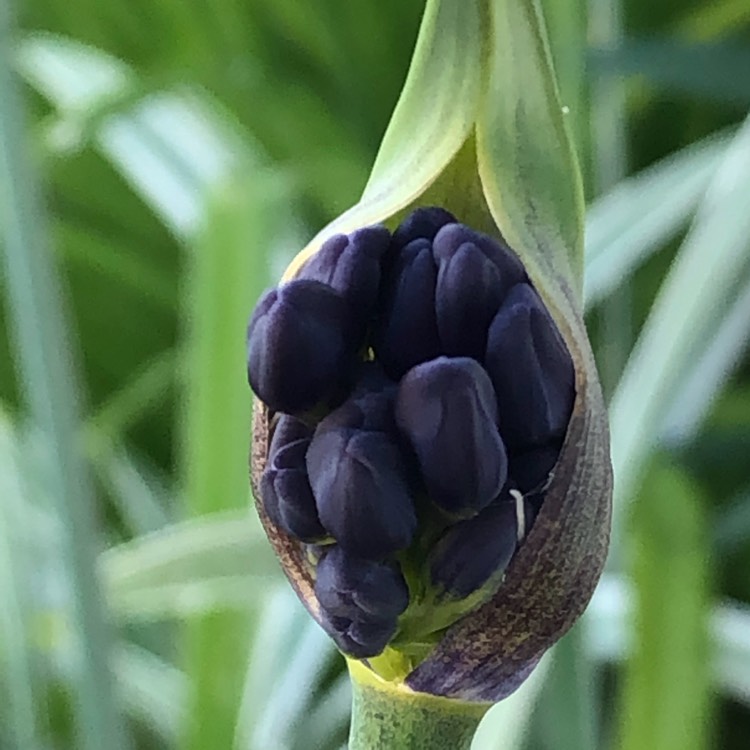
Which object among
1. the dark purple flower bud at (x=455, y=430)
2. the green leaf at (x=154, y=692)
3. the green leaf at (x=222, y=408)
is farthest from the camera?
the green leaf at (x=154, y=692)

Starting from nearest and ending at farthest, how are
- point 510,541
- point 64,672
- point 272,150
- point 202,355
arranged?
point 510,541 < point 202,355 < point 64,672 < point 272,150

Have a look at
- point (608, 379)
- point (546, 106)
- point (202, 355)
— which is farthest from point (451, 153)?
point (608, 379)

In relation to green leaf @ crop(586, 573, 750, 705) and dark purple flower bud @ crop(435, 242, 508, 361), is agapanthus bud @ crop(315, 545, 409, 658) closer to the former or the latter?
dark purple flower bud @ crop(435, 242, 508, 361)

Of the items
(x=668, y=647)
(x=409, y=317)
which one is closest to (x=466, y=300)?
(x=409, y=317)

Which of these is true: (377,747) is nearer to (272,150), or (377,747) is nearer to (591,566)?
(591,566)

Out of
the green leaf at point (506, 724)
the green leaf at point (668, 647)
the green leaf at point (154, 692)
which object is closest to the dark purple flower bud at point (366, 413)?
the green leaf at point (506, 724)

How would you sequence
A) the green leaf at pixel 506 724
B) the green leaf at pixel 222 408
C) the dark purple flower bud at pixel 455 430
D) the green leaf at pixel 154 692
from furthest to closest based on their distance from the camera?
the green leaf at pixel 154 692 → the green leaf at pixel 222 408 → the green leaf at pixel 506 724 → the dark purple flower bud at pixel 455 430

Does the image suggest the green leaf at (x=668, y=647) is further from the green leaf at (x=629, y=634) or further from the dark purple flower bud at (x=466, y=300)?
the dark purple flower bud at (x=466, y=300)
